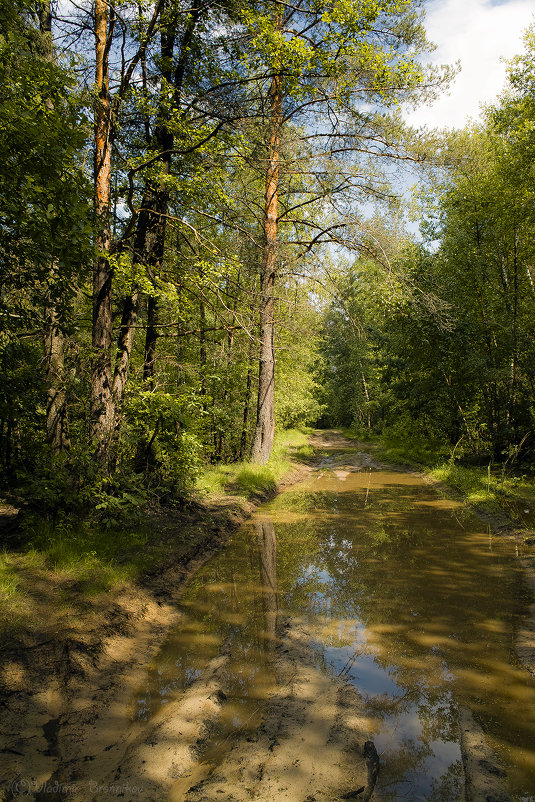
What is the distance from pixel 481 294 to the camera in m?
15.5

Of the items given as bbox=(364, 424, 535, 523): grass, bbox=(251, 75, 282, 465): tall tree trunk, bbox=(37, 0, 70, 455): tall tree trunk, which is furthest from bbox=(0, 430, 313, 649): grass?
bbox=(364, 424, 535, 523): grass

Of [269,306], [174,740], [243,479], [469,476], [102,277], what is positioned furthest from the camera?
[469,476]

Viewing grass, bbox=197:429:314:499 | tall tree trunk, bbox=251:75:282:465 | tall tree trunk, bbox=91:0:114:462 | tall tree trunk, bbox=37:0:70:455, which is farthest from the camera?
tall tree trunk, bbox=251:75:282:465

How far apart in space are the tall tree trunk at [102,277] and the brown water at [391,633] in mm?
2933

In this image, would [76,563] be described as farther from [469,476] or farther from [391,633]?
[469,476]

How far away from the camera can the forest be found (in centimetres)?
522

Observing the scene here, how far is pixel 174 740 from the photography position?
321 cm

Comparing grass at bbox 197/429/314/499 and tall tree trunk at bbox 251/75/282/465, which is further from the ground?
tall tree trunk at bbox 251/75/282/465

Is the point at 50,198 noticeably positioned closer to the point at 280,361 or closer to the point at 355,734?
the point at 355,734

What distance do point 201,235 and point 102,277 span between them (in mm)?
1920

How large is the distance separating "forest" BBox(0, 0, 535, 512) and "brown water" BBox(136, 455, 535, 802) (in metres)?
2.31

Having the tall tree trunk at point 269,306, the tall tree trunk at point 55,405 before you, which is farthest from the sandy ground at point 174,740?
the tall tree trunk at point 269,306

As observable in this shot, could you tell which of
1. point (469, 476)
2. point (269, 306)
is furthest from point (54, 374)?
point (469, 476)

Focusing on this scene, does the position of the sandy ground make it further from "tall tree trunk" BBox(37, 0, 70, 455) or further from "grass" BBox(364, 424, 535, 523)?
"grass" BBox(364, 424, 535, 523)
